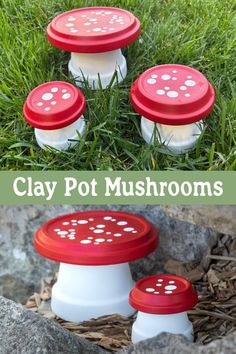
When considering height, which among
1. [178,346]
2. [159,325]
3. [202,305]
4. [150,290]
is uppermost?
[178,346]

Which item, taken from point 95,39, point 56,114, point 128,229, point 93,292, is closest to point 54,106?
point 56,114

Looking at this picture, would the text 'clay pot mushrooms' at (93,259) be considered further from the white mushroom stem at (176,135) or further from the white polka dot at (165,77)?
the white polka dot at (165,77)

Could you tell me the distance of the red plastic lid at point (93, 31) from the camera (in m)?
3.15

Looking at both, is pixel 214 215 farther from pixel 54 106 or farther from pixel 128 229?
pixel 54 106

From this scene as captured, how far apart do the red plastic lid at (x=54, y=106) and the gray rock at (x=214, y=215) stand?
0.64m

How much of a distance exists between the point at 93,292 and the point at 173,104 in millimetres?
907

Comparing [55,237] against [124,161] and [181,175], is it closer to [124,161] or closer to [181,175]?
[124,161]

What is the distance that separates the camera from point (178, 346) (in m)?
2.13

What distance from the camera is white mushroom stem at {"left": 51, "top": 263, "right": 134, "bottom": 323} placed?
3.11 metres

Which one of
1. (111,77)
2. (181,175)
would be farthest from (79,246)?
(111,77)

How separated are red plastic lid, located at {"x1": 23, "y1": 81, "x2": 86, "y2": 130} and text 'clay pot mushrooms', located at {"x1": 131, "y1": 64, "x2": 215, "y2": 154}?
9.9 inches

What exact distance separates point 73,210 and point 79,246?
0.69 m

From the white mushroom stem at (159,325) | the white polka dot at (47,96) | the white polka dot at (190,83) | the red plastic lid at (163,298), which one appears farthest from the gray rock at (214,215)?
the white polka dot at (47,96)

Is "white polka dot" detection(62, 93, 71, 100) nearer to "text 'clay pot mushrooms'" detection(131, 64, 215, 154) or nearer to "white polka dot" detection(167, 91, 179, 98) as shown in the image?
"text 'clay pot mushrooms'" detection(131, 64, 215, 154)
